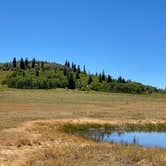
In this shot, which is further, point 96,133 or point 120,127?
point 120,127

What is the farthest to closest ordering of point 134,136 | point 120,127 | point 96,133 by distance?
point 120,127, point 96,133, point 134,136

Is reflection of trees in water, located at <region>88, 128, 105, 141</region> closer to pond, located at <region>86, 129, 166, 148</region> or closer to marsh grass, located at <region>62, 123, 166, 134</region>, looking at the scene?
pond, located at <region>86, 129, 166, 148</region>

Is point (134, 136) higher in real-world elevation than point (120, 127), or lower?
lower

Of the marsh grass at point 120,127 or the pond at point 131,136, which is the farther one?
the marsh grass at point 120,127

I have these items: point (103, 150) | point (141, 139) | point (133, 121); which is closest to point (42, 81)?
point (133, 121)

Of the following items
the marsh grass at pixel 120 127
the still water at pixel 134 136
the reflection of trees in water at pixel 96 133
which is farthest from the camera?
the marsh grass at pixel 120 127

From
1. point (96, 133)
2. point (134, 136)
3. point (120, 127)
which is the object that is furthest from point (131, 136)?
point (120, 127)

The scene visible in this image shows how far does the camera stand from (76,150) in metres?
22.8

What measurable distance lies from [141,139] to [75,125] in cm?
833

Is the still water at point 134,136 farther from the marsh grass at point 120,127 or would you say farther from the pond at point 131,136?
the marsh grass at point 120,127

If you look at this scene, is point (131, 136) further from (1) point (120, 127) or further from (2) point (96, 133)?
(1) point (120, 127)

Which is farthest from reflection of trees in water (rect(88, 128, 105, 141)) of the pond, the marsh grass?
the marsh grass

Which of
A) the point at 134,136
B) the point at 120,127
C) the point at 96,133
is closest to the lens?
the point at 134,136

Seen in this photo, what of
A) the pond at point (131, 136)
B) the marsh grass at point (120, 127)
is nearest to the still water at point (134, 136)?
the pond at point (131, 136)
